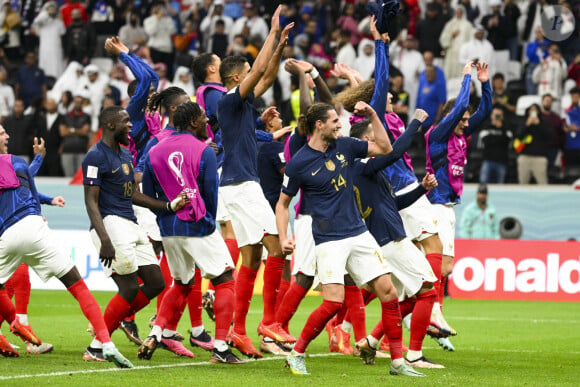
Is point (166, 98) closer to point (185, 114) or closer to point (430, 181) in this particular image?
point (185, 114)

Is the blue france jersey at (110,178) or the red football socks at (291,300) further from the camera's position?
the red football socks at (291,300)

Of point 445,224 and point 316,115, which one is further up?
point 316,115

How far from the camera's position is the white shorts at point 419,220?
39.0 feet

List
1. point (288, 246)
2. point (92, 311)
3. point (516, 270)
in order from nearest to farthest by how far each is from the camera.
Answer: point (288, 246) → point (92, 311) → point (516, 270)

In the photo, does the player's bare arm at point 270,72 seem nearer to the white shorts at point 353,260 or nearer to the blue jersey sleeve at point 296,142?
the blue jersey sleeve at point 296,142

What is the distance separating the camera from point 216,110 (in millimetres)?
11305

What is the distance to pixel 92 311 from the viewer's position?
9562mm

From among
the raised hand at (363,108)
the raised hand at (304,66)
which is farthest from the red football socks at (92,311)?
the raised hand at (304,66)

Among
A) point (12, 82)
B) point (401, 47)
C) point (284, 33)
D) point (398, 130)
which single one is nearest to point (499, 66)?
point (401, 47)

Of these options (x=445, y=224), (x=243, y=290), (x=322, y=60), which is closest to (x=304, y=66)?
(x=243, y=290)

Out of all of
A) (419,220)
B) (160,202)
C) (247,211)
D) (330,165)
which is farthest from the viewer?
(419,220)

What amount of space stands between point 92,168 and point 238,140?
1565mm

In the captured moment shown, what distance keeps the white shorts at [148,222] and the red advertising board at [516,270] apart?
8.89 metres

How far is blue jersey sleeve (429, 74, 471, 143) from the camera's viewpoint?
11.7 meters
